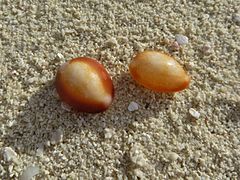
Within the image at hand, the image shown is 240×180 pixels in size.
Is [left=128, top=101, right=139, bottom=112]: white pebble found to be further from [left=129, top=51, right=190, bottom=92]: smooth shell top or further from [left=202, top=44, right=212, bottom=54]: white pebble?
[left=202, top=44, right=212, bottom=54]: white pebble

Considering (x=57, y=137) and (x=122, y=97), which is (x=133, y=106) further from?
(x=57, y=137)

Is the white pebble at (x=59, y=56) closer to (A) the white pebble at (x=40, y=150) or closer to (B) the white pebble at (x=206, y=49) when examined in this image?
(A) the white pebble at (x=40, y=150)

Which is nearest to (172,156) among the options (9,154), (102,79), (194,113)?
(194,113)

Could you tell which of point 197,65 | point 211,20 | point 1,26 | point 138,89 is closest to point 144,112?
point 138,89

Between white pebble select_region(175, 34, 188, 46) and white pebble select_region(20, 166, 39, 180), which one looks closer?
white pebble select_region(20, 166, 39, 180)

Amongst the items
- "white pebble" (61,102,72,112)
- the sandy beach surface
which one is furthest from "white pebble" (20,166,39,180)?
"white pebble" (61,102,72,112)

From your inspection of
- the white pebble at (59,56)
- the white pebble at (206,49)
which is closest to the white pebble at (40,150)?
the white pebble at (59,56)

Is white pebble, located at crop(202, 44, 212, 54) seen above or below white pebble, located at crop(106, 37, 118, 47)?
above
